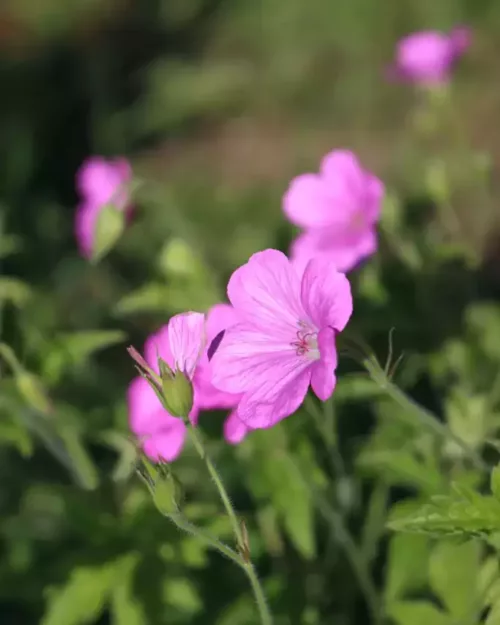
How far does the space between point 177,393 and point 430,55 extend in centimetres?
108

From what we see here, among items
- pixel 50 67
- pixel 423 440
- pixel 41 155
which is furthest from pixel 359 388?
pixel 50 67

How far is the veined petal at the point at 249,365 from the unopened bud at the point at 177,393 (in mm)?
81

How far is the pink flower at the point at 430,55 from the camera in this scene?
1.75 metres

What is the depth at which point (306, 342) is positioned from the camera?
103 centimetres

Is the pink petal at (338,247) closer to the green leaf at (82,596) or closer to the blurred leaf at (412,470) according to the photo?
the blurred leaf at (412,470)

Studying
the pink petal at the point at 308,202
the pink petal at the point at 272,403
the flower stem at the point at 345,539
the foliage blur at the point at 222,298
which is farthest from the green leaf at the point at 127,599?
the pink petal at the point at 308,202

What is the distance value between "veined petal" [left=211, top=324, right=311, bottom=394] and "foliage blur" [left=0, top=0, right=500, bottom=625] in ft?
1.04

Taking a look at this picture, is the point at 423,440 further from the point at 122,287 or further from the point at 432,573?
the point at 122,287

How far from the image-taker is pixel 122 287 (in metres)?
2.76

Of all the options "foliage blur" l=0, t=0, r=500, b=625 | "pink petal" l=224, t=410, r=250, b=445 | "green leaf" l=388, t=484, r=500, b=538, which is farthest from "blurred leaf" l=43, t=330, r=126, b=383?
"green leaf" l=388, t=484, r=500, b=538

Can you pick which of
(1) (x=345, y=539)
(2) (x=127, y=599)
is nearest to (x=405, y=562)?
(1) (x=345, y=539)

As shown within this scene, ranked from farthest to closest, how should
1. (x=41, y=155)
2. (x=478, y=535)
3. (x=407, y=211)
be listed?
(x=41, y=155) → (x=407, y=211) → (x=478, y=535)

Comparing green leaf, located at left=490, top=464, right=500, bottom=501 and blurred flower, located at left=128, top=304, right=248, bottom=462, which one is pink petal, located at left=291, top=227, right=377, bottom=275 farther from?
green leaf, located at left=490, top=464, right=500, bottom=501

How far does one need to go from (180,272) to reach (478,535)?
2.36ft
